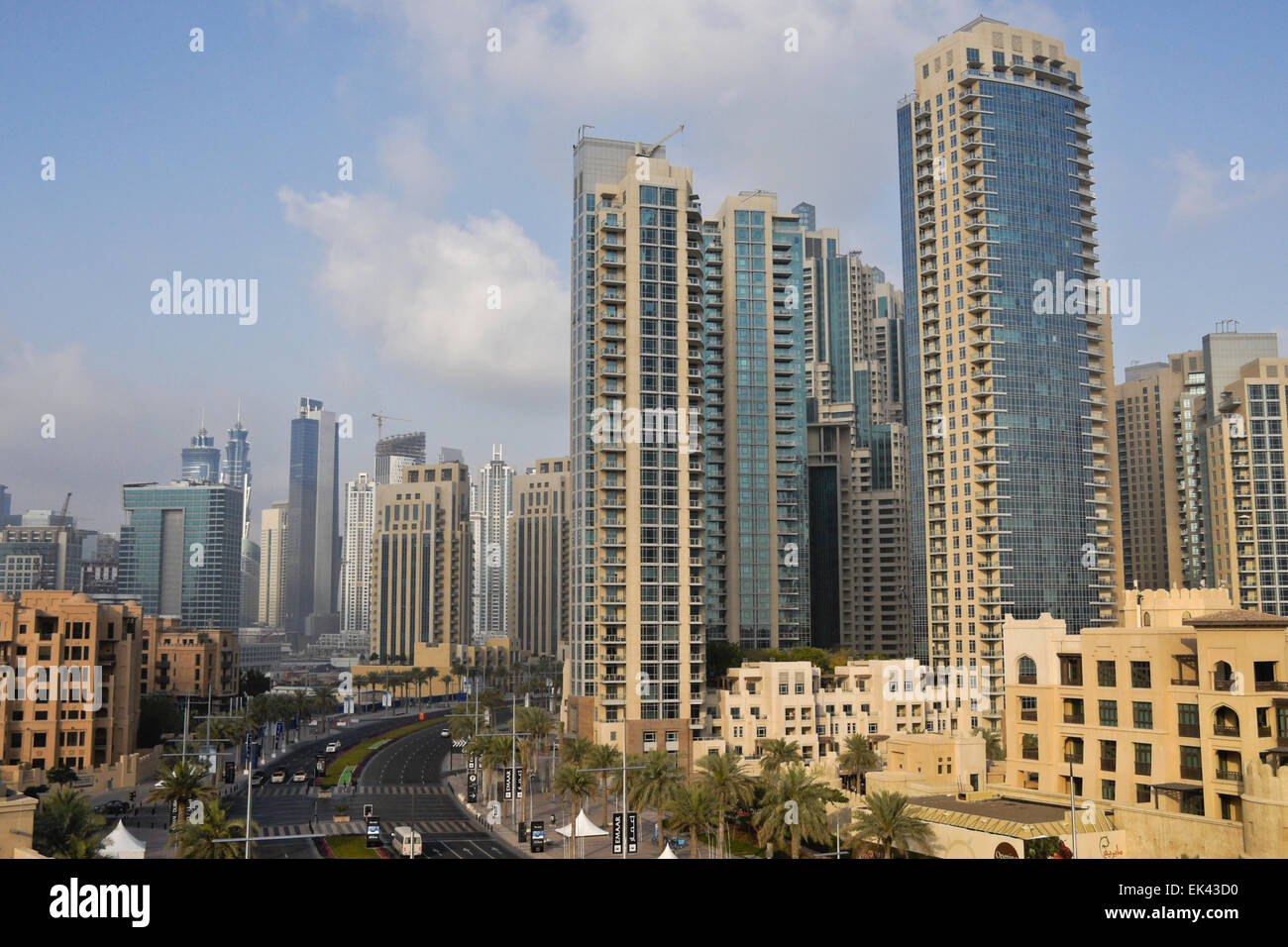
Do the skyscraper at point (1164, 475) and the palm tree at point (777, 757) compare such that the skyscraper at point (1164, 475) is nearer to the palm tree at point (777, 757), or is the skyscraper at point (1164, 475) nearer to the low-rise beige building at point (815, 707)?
the low-rise beige building at point (815, 707)

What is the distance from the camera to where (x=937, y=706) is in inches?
4638

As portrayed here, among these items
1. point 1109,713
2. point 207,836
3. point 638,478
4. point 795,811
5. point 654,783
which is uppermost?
point 638,478

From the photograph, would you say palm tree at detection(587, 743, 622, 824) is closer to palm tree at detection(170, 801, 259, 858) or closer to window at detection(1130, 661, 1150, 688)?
palm tree at detection(170, 801, 259, 858)

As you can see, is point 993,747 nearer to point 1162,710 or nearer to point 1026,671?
point 1026,671

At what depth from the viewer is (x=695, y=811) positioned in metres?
63.6

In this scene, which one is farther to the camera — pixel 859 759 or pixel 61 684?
pixel 61 684

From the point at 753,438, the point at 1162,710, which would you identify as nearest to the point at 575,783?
the point at 1162,710

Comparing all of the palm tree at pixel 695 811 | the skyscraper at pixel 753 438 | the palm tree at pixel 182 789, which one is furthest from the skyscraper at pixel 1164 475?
the palm tree at pixel 182 789

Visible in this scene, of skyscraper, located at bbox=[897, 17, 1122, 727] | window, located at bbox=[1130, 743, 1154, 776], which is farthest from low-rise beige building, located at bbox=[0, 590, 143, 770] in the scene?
window, located at bbox=[1130, 743, 1154, 776]

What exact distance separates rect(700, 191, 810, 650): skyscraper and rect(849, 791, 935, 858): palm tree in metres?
93.7

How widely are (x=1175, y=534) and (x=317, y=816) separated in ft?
515

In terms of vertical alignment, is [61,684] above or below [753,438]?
below

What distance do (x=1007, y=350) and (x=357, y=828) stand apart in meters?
95.3
